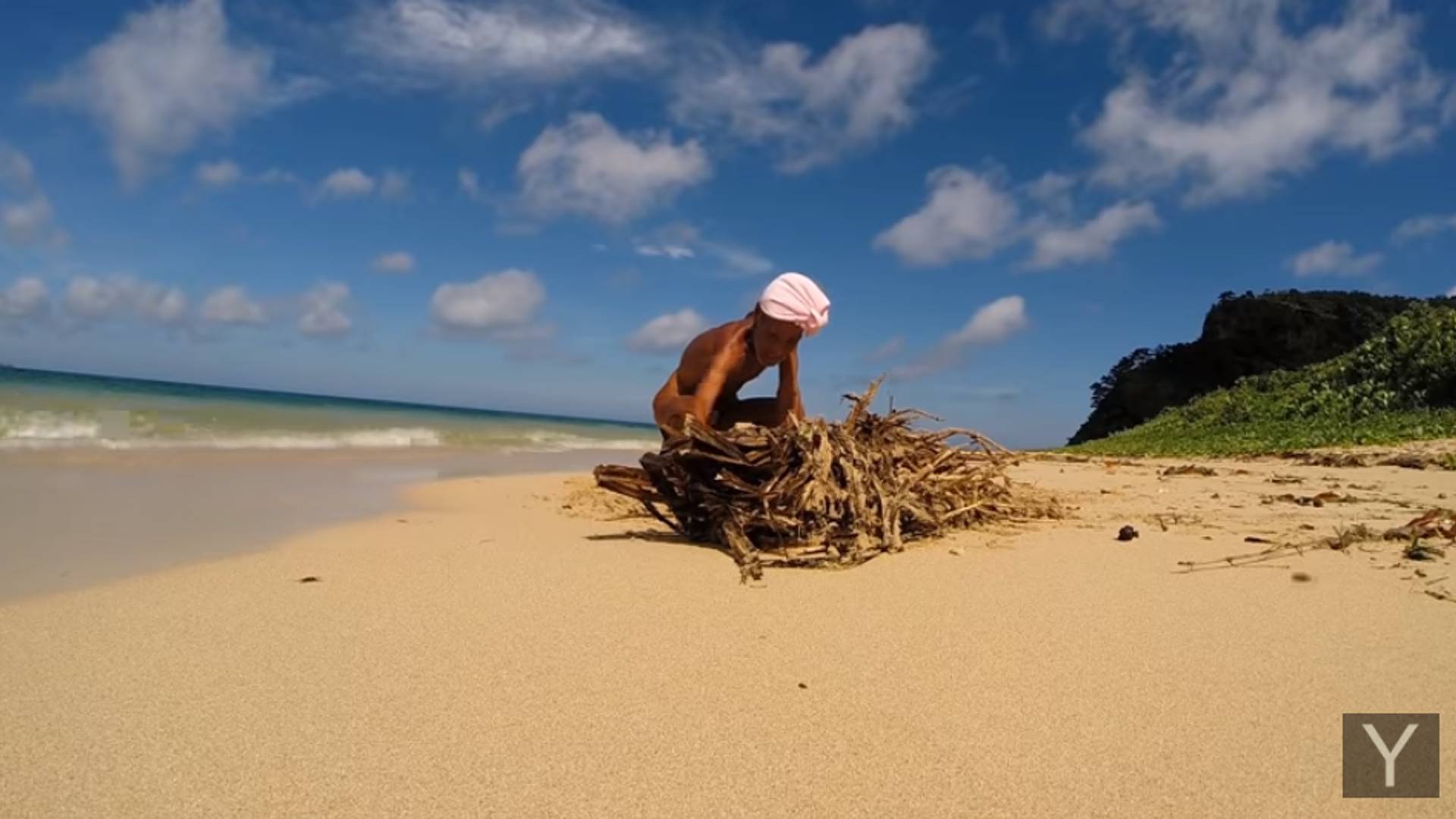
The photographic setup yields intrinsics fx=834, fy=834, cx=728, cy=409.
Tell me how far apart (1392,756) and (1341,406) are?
13077mm

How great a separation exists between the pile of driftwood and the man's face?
17.8 inches

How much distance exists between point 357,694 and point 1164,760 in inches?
59.3

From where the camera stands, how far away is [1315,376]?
13773mm

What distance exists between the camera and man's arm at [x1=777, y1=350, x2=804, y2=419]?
14.6 ft

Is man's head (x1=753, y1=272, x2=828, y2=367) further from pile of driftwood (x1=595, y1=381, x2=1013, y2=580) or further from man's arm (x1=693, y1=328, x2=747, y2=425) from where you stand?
pile of driftwood (x1=595, y1=381, x2=1013, y2=580)

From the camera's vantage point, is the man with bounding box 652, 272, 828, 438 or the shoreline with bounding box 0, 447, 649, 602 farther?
the man with bounding box 652, 272, 828, 438

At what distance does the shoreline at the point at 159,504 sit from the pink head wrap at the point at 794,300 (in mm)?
2446

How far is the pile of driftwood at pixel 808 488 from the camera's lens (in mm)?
3242

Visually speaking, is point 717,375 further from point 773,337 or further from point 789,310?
point 789,310

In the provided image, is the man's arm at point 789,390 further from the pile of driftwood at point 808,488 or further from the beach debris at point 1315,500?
the beach debris at point 1315,500

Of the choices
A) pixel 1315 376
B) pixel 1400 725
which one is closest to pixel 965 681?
pixel 1400 725

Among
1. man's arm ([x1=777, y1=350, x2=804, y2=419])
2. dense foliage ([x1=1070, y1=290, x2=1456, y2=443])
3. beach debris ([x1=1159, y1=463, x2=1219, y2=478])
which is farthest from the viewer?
dense foliage ([x1=1070, y1=290, x2=1456, y2=443])

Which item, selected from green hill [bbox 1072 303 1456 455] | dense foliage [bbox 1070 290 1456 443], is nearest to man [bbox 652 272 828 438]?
green hill [bbox 1072 303 1456 455]

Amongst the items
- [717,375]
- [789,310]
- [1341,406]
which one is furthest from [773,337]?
[1341,406]
